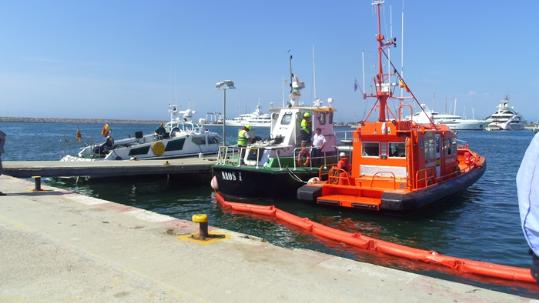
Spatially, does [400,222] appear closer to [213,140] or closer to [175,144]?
[175,144]

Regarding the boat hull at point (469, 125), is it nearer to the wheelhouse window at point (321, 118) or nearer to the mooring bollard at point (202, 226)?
the wheelhouse window at point (321, 118)

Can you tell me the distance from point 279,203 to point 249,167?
1.59m

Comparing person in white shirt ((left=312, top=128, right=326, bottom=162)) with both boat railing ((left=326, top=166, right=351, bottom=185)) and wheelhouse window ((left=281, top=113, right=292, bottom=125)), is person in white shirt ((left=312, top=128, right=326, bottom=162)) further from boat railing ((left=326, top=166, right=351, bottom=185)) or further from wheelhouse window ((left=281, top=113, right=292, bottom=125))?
boat railing ((left=326, top=166, right=351, bottom=185))

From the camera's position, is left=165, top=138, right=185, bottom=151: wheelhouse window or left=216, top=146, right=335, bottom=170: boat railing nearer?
left=216, top=146, right=335, bottom=170: boat railing

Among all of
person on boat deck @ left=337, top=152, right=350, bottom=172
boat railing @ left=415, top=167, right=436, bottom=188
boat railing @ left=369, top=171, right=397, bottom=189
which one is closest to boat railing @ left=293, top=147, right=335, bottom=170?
person on boat deck @ left=337, top=152, right=350, bottom=172

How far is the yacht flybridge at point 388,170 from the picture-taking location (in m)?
13.1

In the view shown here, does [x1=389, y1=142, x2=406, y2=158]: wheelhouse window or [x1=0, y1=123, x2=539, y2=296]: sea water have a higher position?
[x1=389, y1=142, x2=406, y2=158]: wheelhouse window

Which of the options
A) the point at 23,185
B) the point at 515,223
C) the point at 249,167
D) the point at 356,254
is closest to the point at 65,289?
the point at 356,254

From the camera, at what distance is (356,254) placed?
28.7ft

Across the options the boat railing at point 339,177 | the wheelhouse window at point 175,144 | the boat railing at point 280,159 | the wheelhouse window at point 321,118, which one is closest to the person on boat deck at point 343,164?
the boat railing at point 339,177

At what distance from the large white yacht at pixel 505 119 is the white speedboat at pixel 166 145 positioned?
127 metres

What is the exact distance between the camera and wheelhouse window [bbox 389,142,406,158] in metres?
14.1

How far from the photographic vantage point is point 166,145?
2497cm

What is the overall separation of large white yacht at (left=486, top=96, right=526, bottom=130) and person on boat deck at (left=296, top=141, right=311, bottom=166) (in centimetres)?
13348
